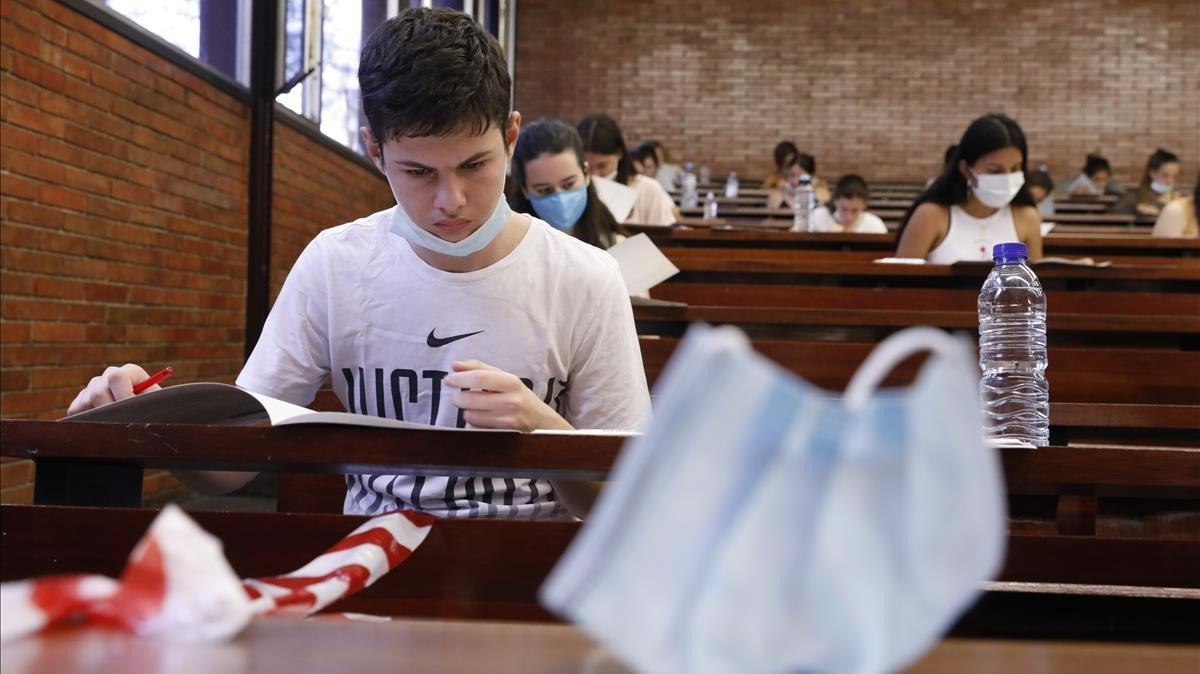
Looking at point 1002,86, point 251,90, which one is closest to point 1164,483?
point 251,90

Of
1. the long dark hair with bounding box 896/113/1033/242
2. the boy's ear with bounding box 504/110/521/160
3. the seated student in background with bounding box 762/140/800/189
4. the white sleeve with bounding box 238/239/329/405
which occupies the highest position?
the seated student in background with bounding box 762/140/800/189

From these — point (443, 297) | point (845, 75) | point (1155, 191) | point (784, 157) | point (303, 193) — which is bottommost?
point (443, 297)

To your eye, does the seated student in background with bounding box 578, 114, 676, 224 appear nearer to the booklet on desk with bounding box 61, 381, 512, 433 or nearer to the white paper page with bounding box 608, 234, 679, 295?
the white paper page with bounding box 608, 234, 679, 295

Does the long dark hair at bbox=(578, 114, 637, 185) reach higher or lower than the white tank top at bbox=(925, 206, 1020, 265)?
higher

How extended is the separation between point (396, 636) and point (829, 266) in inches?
112

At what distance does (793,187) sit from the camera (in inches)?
309

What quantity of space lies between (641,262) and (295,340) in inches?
37.6

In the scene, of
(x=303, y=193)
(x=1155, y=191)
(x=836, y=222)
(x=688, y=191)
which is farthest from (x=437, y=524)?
(x=1155, y=191)

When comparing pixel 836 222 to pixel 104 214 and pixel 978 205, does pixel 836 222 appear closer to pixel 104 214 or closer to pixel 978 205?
pixel 978 205

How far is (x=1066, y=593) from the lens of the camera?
2.67 feet

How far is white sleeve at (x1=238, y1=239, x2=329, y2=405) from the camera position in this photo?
1437 millimetres

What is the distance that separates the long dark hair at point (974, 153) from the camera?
3613 mm

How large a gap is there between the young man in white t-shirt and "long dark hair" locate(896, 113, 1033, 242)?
251 centimetres

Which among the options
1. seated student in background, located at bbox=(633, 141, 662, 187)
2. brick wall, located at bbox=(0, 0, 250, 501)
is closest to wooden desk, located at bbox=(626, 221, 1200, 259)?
brick wall, located at bbox=(0, 0, 250, 501)
